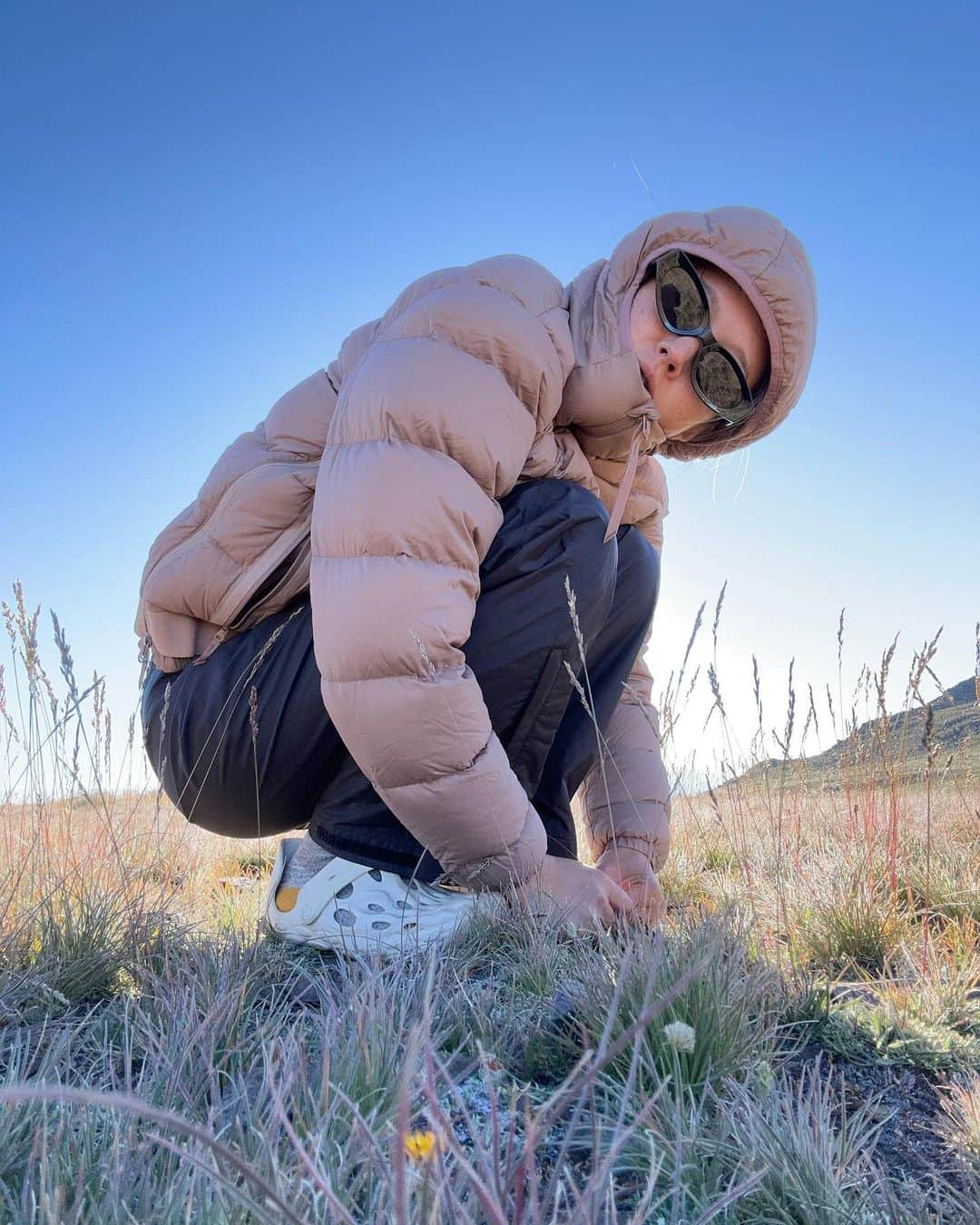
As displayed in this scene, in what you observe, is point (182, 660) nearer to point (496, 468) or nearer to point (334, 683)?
point (334, 683)

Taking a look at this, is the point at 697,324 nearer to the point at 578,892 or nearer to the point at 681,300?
the point at 681,300

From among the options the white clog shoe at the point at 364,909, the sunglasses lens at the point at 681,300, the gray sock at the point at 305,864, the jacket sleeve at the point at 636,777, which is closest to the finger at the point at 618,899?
the white clog shoe at the point at 364,909

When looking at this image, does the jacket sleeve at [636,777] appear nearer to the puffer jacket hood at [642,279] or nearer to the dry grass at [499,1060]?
the dry grass at [499,1060]

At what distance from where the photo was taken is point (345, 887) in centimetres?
202

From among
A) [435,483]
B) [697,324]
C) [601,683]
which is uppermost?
[697,324]

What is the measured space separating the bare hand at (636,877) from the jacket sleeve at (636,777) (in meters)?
0.05

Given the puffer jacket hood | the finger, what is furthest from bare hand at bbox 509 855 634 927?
the puffer jacket hood

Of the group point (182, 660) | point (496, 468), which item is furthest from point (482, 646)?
point (182, 660)

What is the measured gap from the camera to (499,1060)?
4.12 ft

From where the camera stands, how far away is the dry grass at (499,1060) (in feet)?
2.47

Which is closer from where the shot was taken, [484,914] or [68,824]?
[484,914]

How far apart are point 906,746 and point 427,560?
1.45 meters

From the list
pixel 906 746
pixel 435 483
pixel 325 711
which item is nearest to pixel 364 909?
pixel 325 711

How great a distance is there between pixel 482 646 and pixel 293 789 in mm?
604
